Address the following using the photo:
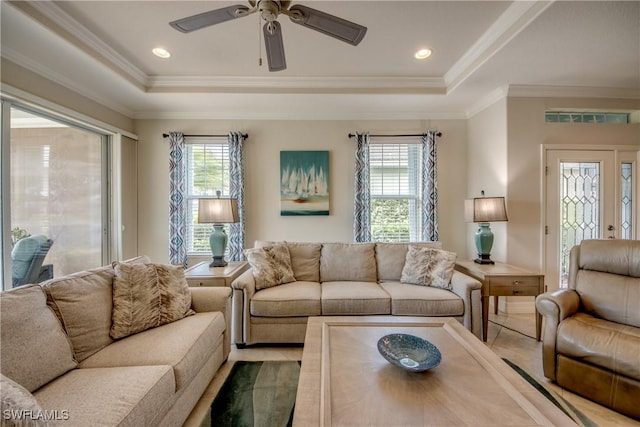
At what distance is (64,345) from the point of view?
1338 mm

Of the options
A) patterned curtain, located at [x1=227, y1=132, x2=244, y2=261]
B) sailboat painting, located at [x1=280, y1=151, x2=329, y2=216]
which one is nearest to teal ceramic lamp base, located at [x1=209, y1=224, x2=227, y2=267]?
patterned curtain, located at [x1=227, y1=132, x2=244, y2=261]

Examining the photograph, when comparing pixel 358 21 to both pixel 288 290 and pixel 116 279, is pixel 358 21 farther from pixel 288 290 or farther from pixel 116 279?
pixel 116 279

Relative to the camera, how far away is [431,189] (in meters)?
3.65

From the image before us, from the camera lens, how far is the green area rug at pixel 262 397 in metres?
1.60

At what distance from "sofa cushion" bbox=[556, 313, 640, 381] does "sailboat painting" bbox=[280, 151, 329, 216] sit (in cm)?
266

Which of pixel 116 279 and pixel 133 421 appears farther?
pixel 116 279

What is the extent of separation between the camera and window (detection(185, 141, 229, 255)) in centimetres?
379

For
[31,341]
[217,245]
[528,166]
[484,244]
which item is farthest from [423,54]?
[31,341]

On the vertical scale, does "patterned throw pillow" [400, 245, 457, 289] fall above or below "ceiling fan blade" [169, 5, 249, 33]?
below

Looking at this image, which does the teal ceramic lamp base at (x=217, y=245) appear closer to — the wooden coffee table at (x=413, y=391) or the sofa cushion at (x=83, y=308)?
the sofa cushion at (x=83, y=308)

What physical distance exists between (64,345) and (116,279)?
0.48m

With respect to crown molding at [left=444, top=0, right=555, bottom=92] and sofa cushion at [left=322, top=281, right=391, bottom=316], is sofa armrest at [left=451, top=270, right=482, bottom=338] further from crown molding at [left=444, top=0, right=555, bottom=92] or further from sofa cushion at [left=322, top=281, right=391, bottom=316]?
crown molding at [left=444, top=0, right=555, bottom=92]

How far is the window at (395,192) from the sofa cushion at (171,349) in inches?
104

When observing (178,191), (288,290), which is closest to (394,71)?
(288,290)
